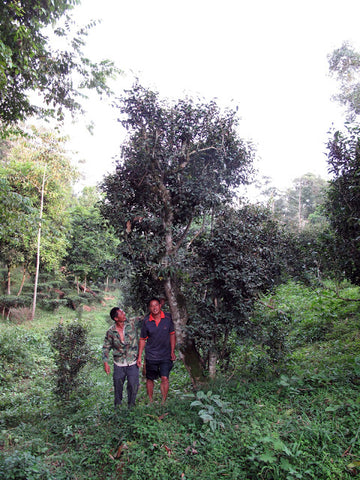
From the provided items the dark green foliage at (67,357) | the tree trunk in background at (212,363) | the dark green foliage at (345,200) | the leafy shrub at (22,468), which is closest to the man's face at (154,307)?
the tree trunk in background at (212,363)

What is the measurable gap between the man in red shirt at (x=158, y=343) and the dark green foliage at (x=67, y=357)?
144cm

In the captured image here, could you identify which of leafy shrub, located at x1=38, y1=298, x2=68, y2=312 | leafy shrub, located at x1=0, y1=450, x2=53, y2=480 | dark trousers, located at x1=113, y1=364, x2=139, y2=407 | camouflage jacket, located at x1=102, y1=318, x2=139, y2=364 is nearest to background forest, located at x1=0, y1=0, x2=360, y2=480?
leafy shrub, located at x1=0, y1=450, x2=53, y2=480

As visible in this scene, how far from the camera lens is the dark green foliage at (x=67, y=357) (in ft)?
18.2

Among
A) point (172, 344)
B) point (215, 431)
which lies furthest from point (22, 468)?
point (172, 344)

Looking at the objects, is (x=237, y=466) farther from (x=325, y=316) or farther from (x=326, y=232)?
(x=325, y=316)

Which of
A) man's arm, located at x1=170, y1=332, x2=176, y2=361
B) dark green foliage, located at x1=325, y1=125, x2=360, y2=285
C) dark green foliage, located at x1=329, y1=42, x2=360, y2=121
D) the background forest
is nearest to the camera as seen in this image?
the background forest

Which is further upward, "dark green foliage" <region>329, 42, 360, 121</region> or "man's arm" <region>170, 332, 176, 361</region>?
"dark green foliage" <region>329, 42, 360, 121</region>

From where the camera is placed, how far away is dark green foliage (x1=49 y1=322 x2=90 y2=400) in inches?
218

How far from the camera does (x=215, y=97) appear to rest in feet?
17.5

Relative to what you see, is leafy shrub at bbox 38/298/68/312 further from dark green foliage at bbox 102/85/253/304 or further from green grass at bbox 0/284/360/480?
dark green foliage at bbox 102/85/253/304

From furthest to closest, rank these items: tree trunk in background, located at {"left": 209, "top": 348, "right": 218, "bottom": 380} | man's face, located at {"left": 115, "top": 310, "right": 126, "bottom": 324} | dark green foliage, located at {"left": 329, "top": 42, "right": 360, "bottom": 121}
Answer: dark green foliage, located at {"left": 329, "top": 42, "right": 360, "bottom": 121}, tree trunk in background, located at {"left": 209, "top": 348, "right": 218, "bottom": 380}, man's face, located at {"left": 115, "top": 310, "right": 126, "bottom": 324}

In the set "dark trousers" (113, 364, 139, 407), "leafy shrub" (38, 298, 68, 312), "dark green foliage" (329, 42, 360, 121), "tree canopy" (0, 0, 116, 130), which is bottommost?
"leafy shrub" (38, 298, 68, 312)

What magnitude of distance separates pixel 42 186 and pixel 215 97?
1476 centimetres

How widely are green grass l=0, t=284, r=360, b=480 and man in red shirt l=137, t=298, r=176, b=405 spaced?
498 millimetres
